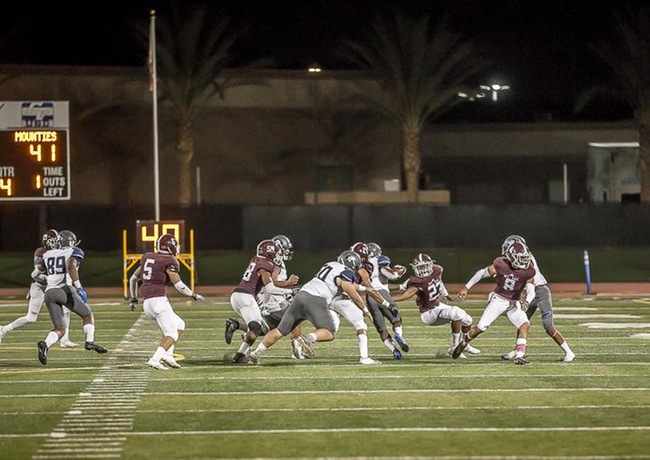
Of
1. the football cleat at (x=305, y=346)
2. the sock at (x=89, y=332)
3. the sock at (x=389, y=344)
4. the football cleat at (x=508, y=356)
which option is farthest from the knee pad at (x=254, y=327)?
the football cleat at (x=508, y=356)

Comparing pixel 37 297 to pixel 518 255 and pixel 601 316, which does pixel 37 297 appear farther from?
pixel 601 316

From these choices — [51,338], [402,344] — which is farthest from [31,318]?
[402,344]

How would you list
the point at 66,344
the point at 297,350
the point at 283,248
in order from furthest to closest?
the point at 66,344
the point at 283,248
the point at 297,350

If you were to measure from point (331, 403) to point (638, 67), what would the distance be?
2618 centimetres

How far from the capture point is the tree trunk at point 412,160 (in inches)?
1543

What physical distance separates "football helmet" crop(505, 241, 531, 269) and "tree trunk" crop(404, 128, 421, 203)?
2277 centimetres

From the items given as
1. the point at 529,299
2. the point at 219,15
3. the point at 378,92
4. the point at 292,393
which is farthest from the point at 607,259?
the point at 292,393

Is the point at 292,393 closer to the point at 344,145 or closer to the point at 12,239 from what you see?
the point at 12,239

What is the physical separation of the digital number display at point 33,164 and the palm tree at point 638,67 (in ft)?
54.2

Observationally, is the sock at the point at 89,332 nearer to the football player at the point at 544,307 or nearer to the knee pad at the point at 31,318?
the knee pad at the point at 31,318

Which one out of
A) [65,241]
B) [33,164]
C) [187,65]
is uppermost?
[187,65]

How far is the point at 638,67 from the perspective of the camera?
37156 mm

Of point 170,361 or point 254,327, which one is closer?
point 170,361

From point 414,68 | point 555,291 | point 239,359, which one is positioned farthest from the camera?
point 414,68
